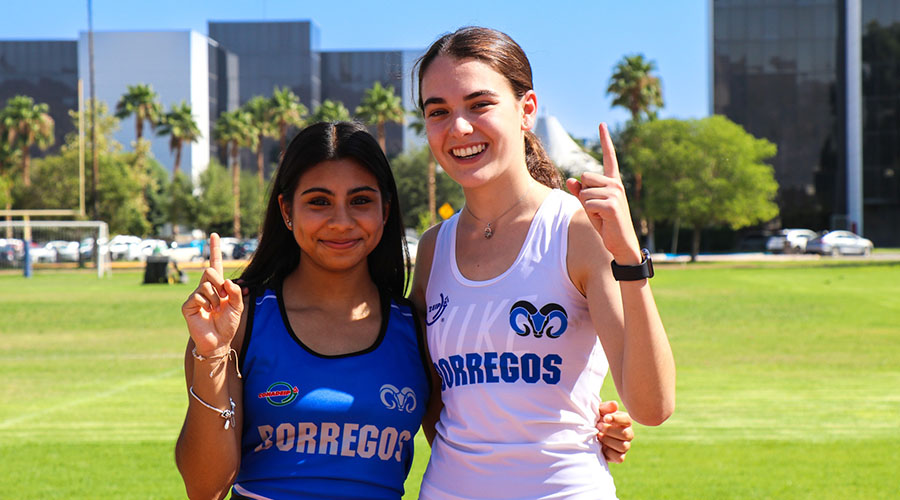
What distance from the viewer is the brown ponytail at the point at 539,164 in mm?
3289

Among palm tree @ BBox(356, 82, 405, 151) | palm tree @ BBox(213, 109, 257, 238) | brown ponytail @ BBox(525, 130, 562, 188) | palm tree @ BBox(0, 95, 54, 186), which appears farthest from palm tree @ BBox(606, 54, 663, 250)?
brown ponytail @ BBox(525, 130, 562, 188)

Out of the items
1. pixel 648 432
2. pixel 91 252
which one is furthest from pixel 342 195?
pixel 91 252

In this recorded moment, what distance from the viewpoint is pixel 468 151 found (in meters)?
2.89

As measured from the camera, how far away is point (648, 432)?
378 inches

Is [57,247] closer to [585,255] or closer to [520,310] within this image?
[520,310]

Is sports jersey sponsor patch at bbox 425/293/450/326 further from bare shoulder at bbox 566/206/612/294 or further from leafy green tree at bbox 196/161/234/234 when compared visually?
leafy green tree at bbox 196/161/234/234

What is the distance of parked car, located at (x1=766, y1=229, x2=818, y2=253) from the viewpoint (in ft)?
201

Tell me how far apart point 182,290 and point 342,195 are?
31037 mm

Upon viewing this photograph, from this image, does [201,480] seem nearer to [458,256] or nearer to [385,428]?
[385,428]

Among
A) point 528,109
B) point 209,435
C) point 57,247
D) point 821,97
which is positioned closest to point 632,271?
point 528,109

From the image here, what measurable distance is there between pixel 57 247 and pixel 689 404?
44.2m

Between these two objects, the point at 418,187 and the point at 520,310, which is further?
the point at 418,187

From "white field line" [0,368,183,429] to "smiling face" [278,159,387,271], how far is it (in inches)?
325

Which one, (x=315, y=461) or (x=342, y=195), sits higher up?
(x=342, y=195)
